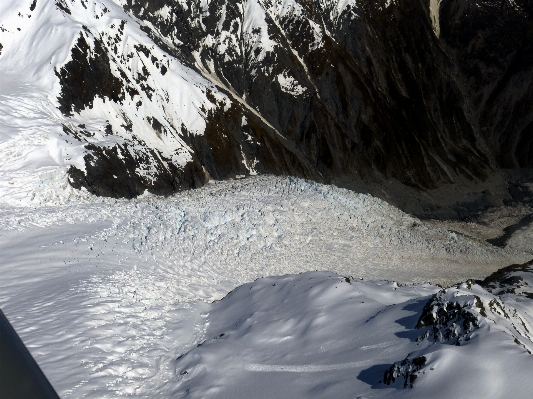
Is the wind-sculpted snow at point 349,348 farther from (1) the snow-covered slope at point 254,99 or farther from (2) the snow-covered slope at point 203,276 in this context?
(1) the snow-covered slope at point 254,99

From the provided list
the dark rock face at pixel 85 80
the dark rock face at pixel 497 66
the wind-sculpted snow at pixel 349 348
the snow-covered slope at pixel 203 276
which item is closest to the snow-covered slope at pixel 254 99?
the dark rock face at pixel 85 80

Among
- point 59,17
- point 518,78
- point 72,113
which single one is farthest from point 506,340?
point 518,78

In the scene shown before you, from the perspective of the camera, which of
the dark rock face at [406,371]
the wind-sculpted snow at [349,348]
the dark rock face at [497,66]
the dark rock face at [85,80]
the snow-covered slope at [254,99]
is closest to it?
the wind-sculpted snow at [349,348]

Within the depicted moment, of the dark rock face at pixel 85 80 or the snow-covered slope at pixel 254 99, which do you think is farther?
the dark rock face at pixel 85 80

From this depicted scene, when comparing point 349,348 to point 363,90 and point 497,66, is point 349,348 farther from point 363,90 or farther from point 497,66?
point 497,66

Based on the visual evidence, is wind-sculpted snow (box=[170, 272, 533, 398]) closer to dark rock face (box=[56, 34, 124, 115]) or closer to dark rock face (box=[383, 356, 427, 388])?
dark rock face (box=[383, 356, 427, 388])

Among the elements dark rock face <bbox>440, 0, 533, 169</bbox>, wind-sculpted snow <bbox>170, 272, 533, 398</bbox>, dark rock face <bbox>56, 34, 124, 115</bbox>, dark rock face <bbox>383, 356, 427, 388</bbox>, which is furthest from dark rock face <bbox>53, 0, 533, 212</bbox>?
dark rock face <bbox>383, 356, 427, 388</bbox>

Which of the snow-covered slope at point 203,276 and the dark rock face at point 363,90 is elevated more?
the dark rock face at point 363,90
